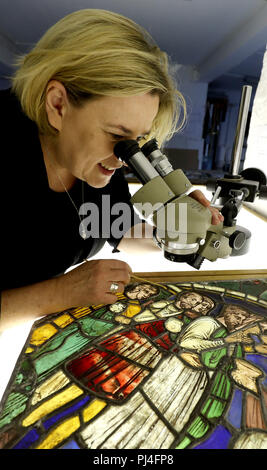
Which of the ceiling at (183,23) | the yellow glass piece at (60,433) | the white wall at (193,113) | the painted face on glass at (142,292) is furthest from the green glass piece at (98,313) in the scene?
the white wall at (193,113)

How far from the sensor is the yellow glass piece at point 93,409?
61 centimetres

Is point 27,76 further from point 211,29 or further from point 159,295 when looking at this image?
point 211,29

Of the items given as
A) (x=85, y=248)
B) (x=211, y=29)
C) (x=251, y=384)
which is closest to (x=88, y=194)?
(x=85, y=248)

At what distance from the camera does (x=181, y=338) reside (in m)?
0.84

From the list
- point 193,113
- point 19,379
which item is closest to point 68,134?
point 19,379

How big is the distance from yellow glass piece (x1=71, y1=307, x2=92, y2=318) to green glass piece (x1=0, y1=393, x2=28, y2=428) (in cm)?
29

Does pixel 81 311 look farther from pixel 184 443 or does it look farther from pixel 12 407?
pixel 184 443

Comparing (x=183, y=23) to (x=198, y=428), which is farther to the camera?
(x=183, y=23)

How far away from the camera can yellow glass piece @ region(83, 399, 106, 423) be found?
0.61 meters

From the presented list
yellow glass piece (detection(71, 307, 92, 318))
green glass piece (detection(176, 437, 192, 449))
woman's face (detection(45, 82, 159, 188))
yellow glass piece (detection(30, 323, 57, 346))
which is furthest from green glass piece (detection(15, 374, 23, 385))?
woman's face (detection(45, 82, 159, 188))

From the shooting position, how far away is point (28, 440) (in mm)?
567

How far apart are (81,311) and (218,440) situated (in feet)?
1.65

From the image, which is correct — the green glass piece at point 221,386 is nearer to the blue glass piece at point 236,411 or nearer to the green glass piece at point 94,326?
the blue glass piece at point 236,411

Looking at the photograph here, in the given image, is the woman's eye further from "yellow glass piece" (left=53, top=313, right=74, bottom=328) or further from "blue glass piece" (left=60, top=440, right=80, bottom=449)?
"blue glass piece" (left=60, top=440, right=80, bottom=449)
